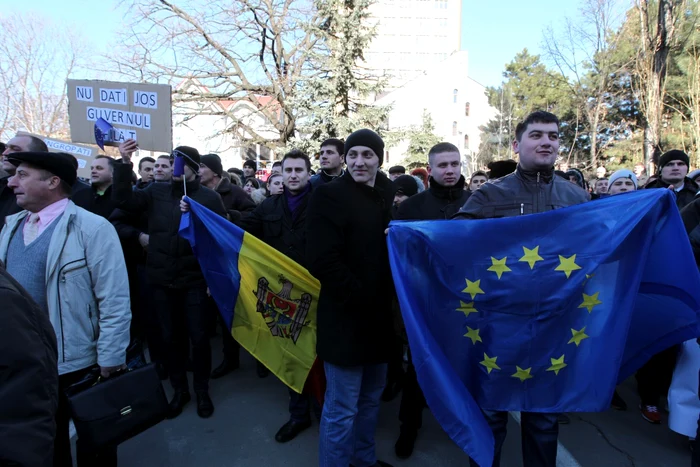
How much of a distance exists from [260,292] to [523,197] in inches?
84.0

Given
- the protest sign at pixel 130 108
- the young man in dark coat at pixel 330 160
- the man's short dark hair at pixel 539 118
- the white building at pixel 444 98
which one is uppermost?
the white building at pixel 444 98

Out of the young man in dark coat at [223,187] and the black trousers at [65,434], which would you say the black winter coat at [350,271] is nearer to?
the black trousers at [65,434]

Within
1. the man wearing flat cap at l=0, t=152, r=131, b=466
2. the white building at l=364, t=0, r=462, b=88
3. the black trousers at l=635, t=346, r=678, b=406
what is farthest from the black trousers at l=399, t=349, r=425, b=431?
the white building at l=364, t=0, r=462, b=88

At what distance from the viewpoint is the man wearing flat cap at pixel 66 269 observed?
2409mm

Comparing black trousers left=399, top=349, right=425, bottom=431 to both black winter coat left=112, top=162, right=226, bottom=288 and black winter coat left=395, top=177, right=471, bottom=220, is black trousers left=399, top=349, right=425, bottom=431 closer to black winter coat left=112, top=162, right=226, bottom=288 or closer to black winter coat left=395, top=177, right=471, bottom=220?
black winter coat left=395, top=177, right=471, bottom=220

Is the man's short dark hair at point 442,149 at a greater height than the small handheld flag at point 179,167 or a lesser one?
greater

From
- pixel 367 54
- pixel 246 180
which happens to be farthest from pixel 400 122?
pixel 246 180

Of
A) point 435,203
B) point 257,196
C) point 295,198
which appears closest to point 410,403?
point 435,203

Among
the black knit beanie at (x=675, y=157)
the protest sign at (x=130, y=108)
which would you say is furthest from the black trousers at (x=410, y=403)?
the black knit beanie at (x=675, y=157)

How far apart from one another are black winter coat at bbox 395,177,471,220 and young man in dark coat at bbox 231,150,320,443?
2.68 feet

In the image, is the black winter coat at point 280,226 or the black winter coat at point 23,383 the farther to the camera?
the black winter coat at point 280,226

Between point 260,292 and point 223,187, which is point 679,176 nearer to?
point 260,292

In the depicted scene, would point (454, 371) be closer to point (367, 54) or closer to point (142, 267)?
point (142, 267)

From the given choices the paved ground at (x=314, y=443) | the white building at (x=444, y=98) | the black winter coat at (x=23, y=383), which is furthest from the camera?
the white building at (x=444, y=98)
